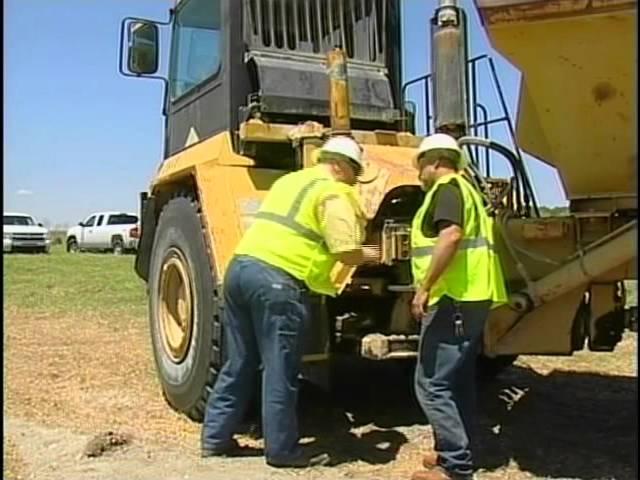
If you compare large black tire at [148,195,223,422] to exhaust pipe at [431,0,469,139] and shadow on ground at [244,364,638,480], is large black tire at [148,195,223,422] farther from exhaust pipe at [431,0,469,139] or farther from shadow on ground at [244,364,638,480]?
exhaust pipe at [431,0,469,139]

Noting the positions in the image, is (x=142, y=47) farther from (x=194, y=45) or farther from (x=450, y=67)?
(x=450, y=67)

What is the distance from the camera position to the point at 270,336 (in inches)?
187

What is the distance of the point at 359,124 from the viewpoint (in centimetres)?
599

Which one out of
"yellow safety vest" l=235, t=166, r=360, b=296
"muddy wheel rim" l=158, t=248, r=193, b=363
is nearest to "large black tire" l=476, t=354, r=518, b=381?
"muddy wheel rim" l=158, t=248, r=193, b=363

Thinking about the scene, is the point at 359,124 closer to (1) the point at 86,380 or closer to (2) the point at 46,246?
(1) the point at 86,380

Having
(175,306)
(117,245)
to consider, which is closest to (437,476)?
(175,306)

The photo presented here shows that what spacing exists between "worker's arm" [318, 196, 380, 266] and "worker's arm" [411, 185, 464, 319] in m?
0.46

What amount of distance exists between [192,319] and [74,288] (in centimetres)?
1071

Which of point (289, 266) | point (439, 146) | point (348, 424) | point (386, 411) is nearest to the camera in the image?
point (439, 146)

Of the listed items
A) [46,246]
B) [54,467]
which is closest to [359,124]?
[54,467]

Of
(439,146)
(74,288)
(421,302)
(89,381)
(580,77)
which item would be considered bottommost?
(89,381)

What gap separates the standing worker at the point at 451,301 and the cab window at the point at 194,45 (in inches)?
87.7

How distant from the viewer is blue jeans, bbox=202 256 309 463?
4730 millimetres

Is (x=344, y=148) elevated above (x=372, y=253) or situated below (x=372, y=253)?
above
